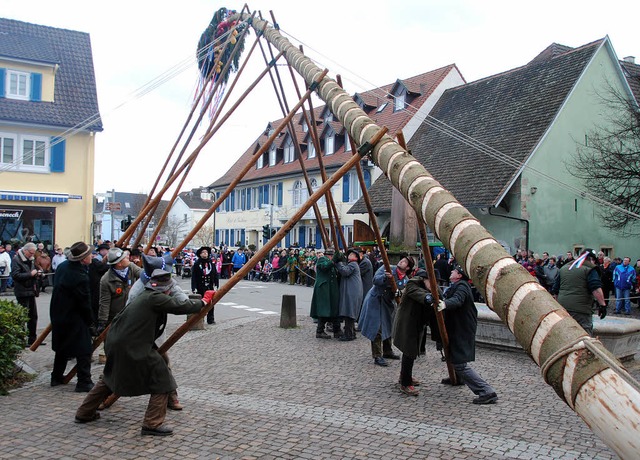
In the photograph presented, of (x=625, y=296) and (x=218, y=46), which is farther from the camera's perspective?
(x=625, y=296)

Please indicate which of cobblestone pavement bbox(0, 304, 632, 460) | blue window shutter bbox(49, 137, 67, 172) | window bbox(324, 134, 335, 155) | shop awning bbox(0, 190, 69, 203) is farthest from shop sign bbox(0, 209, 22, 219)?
window bbox(324, 134, 335, 155)

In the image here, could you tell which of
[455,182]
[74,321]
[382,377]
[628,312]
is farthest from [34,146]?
[628,312]

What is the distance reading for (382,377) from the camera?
807 cm

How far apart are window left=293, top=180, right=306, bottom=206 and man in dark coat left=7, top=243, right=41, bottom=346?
27.9m

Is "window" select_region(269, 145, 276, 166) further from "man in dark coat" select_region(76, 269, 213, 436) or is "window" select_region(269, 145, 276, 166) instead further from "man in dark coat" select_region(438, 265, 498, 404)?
"man in dark coat" select_region(76, 269, 213, 436)

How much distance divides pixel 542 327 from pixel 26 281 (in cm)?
882

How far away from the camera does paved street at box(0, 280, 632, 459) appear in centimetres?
521

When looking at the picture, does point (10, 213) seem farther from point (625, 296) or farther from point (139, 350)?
point (625, 296)

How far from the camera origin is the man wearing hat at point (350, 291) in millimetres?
10758

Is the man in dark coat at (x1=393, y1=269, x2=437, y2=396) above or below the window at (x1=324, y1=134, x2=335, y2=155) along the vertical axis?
below

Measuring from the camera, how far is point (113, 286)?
26.3 feet

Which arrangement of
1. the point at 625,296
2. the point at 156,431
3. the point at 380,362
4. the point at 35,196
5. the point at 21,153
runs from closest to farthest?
the point at 156,431
the point at 380,362
the point at 625,296
the point at 35,196
the point at 21,153

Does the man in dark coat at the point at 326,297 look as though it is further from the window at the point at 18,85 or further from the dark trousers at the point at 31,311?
the window at the point at 18,85

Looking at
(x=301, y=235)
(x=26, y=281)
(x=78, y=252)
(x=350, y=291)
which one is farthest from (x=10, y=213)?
(x=301, y=235)
